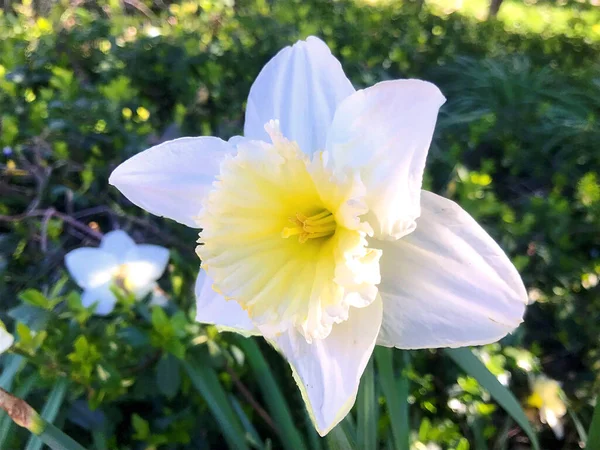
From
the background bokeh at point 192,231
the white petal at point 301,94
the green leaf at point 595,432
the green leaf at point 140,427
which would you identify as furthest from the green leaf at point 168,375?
the green leaf at point 595,432

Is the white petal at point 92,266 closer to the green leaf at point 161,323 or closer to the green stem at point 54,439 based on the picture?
the green leaf at point 161,323

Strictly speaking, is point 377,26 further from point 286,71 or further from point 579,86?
point 286,71

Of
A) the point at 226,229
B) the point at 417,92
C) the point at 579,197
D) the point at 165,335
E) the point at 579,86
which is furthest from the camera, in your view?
the point at 579,86

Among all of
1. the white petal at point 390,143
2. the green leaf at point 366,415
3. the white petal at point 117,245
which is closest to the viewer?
the white petal at point 390,143

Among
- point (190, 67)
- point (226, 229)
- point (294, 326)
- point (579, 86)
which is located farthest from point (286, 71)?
point (579, 86)

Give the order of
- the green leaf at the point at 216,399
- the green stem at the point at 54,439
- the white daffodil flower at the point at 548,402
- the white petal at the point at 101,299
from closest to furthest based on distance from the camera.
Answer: the green stem at the point at 54,439
the green leaf at the point at 216,399
the white petal at the point at 101,299
the white daffodil flower at the point at 548,402

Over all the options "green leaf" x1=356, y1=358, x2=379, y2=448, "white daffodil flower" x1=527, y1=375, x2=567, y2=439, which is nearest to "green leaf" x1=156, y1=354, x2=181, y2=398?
"green leaf" x1=356, y1=358, x2=379, y2=448

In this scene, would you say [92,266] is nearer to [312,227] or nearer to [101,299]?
[101,299]
